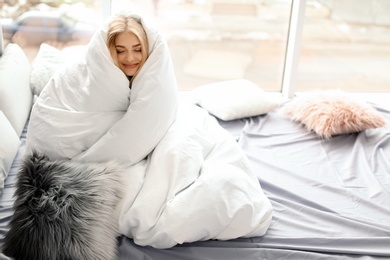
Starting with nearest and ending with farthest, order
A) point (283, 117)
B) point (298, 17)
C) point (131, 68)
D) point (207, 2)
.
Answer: point (131, 68) < point (283, 117) < point (298, 17) < point (207, 2)

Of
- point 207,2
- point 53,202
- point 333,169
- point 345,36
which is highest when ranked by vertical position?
point 207,2

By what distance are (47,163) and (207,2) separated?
5.76 feet

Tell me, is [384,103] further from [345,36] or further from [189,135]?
[189,135]

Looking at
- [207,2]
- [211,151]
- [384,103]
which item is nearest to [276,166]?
[211,151]

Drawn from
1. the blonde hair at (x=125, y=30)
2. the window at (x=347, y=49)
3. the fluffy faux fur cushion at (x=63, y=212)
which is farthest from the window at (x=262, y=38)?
the fluffy faux fur cushion at (x=63, y=212)

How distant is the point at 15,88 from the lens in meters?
1.95

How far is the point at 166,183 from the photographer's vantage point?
58.9 inches

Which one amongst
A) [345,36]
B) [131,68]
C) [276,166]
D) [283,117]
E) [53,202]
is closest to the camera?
[53,202]

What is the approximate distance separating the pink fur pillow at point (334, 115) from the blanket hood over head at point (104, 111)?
82 cm

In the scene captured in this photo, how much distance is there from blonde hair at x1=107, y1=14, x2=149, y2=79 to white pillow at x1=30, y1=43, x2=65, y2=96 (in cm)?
64

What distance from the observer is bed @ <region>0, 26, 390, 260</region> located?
4.64 feet

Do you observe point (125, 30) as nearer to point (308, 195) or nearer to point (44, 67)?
point (44, 67)

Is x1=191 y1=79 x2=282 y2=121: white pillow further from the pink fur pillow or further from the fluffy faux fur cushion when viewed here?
the fluffy faux fur cushion

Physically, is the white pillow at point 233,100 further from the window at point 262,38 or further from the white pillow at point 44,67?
the white pillow at point 44,67
